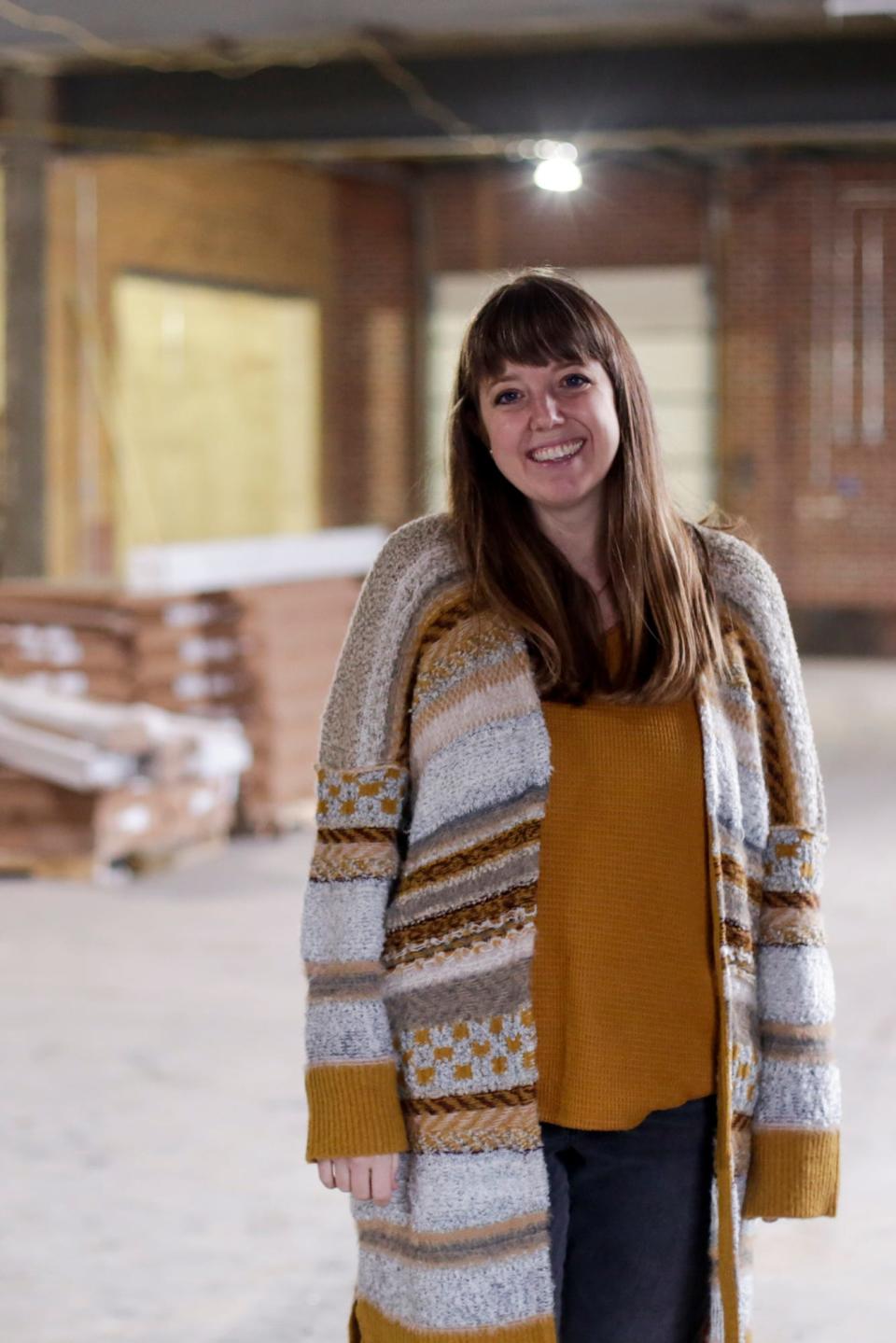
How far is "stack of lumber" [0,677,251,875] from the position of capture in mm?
7926

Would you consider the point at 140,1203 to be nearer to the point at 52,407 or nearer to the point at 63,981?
the point at 63,981

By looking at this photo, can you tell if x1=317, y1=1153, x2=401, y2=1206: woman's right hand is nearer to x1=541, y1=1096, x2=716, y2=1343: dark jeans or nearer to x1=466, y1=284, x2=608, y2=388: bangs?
x1=541, y1=1096, x2=716, y2=1343: dark jeans

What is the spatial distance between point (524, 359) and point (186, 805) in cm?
664

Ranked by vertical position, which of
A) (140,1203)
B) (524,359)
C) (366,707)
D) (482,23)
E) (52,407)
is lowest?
(140,1203)

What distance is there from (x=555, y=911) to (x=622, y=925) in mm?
73

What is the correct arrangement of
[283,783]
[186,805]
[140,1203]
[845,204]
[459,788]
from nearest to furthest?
[459,788], [140,1203], [186,805], [283,783], [845,204]

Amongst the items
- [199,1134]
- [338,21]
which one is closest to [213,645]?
[338,21]

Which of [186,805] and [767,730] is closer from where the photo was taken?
[767,730]

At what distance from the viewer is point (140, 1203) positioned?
4.38m

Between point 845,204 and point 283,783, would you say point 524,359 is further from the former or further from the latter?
point 845,204

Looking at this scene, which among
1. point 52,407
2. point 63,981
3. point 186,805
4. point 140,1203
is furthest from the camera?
point 52,407

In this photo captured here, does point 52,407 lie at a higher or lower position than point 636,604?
higher

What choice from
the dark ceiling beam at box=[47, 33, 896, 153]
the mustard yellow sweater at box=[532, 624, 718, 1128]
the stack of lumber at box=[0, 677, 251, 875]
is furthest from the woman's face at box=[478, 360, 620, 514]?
the dark ceiling beam at box=[47, 33, 896, 153]

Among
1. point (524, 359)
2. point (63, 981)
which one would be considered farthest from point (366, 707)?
point (63, 981)
